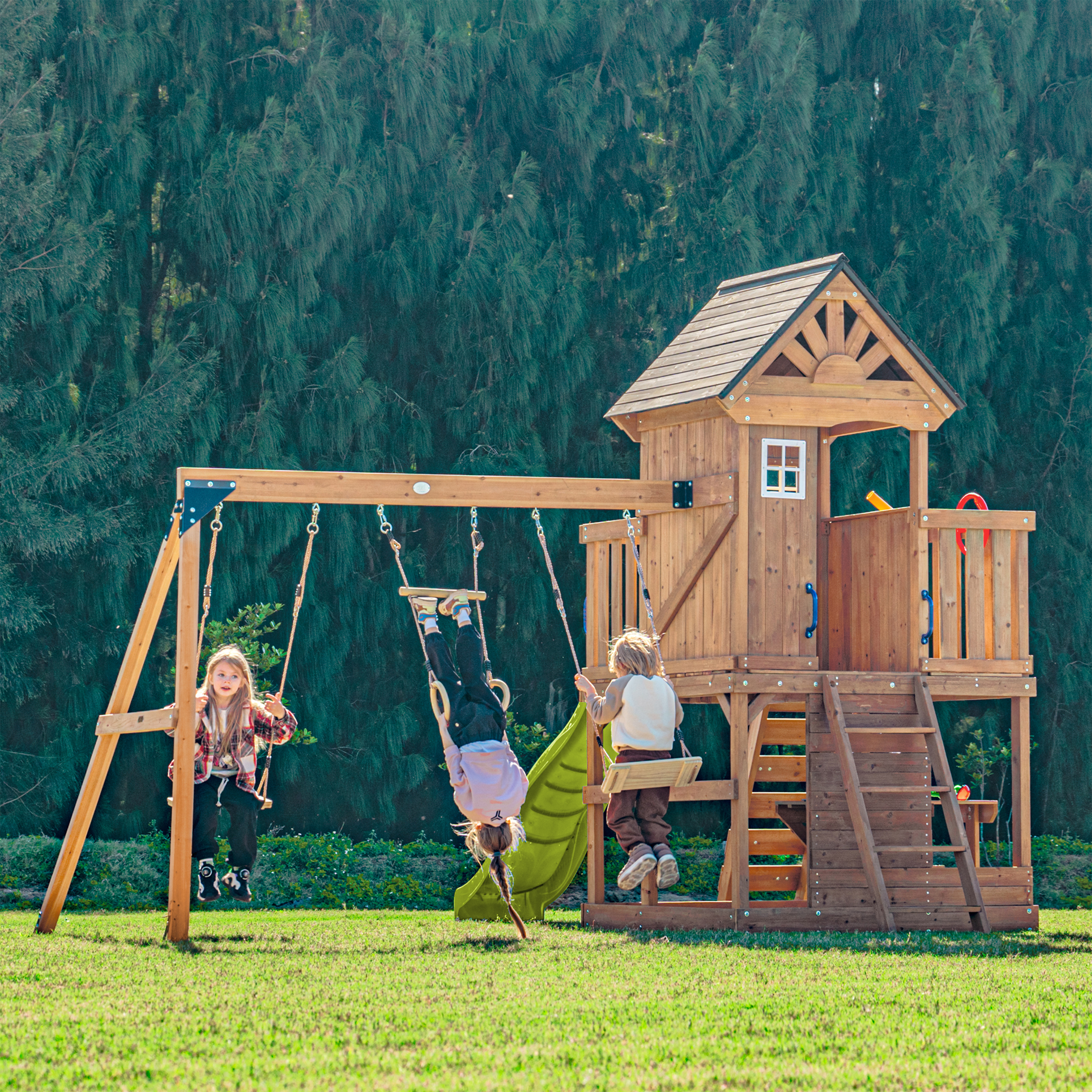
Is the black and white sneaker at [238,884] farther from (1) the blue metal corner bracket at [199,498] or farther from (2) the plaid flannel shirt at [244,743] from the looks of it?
(1) the blue metal corner bracket at [199,498]

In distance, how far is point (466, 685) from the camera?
30.1 ft

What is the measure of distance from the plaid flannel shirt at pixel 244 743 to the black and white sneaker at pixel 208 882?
492 mm

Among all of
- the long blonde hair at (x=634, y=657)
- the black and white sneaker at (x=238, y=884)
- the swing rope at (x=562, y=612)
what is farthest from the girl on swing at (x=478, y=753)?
the black and white sneaker at (x=238, y=884)

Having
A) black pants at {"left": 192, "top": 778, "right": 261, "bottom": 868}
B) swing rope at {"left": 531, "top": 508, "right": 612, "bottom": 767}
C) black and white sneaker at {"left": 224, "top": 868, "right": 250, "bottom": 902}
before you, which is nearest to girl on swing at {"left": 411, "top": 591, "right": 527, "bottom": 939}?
swing rope at {"left": 531, "top": 508, "right": 612, "bottom": 767}

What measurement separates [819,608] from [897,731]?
1.82 metres

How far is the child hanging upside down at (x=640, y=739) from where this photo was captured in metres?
9.81

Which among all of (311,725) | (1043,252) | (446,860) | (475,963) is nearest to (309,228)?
(311,725)

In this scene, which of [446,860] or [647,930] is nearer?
[647,930]

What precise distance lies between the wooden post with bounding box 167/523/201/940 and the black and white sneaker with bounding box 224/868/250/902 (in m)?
0.22

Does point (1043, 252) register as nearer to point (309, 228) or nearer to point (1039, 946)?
point (309, 228)

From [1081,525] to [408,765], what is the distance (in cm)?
736

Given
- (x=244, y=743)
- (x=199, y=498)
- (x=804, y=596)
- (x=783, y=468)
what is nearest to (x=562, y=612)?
(x=244, y=743)

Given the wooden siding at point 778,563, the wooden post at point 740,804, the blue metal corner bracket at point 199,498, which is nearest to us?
the blue metal corner bracket at point 199,498

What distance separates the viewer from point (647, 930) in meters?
10.6
